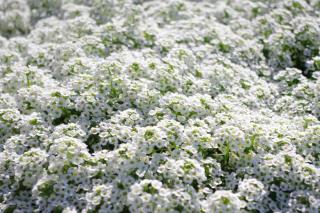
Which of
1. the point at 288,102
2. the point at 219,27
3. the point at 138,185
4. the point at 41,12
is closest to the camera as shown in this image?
the point at 138,185

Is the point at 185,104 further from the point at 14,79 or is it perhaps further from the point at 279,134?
the point at 14,79

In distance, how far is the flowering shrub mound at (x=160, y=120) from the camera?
5363 millimetres

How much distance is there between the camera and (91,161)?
18.5 feet

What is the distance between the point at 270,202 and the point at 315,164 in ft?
3.33

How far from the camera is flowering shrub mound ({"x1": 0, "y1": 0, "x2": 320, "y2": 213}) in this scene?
A: 5.36 meters

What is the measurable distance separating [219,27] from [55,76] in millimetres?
3876

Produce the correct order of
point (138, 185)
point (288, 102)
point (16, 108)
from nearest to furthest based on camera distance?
point (138, 185)
point (16, 108)
point (288, 102)

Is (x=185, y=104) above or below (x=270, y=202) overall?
above

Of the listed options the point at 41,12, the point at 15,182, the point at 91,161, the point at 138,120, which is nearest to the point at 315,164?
the point at 138,120

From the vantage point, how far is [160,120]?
6.32 meters

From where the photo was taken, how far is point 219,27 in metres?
9.67

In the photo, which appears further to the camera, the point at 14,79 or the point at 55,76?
the point at 55,76

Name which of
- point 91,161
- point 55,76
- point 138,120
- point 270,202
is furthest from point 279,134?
point 55,76

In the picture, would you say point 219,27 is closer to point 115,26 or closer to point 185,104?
point 115,26
